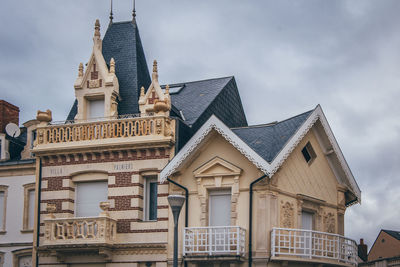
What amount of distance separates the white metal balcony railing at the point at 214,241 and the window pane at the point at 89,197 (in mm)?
4232

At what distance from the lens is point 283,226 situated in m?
26.4

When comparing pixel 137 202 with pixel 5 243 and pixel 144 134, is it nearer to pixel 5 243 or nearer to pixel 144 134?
pixel 144 134

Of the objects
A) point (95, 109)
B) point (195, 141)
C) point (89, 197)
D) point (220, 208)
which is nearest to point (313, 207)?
point (220, 208)

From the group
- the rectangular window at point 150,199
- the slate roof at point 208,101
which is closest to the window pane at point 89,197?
the rectangular window at point 150,199

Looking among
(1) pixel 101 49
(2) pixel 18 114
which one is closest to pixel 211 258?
(1) pixel 101 49

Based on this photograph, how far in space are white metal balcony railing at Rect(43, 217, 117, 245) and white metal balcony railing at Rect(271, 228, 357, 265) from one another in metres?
6.13

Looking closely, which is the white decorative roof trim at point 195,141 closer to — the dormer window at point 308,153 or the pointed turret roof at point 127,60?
the pointed turret roof at point 127,60

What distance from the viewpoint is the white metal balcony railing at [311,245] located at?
25375 millimetres

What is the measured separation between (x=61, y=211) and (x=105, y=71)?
234 inches

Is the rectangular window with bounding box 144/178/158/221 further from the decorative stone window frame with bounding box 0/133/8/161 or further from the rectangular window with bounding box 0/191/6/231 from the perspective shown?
the decorative stone window frame with bounding box 0/133/8/161

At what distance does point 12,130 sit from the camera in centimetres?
3312

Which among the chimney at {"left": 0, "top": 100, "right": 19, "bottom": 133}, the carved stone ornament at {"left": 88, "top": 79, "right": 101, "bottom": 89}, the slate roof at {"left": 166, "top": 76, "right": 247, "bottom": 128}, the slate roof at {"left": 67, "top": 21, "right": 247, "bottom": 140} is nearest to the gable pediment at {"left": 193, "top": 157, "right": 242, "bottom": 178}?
the slate roof at {"left": 67, "top": 21, "right": 247, "bottom": 140}

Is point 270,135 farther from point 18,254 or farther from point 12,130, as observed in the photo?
point 12,130

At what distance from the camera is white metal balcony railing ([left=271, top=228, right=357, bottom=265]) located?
25375 mm
